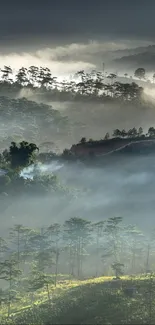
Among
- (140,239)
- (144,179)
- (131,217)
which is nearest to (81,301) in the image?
(140,239)

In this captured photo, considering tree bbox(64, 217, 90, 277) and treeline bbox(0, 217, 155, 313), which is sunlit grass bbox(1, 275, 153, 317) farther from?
tree bbox(64, 217, 90, 277)

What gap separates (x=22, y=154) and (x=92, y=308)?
94.7 m

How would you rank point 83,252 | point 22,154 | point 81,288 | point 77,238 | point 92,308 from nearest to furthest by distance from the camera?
point 92,308, point 81,288, point 77,238, point 83,252, point 22,154

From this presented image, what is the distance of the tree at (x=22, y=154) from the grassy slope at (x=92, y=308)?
80.9 metres

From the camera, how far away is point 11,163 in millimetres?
178500

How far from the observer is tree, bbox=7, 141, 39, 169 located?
174m

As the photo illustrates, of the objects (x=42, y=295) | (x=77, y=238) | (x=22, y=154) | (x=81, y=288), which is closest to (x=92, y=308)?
(x=81, y=288)

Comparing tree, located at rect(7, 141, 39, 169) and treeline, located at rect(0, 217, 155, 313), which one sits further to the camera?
tree, located at rect(7, 141, 39, 169)

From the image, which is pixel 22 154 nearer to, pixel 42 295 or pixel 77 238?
pixel 77 238

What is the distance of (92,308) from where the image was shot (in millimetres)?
86500

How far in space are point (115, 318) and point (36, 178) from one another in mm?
100859

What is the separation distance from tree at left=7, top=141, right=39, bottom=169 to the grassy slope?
80.9m

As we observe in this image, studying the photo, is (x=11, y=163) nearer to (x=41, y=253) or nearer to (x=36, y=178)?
(x=36, y=178)

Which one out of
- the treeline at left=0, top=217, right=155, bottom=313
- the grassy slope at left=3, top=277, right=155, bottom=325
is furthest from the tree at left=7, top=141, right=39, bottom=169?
the grassy slope at left=3, top=277, right=155, bottom=325
